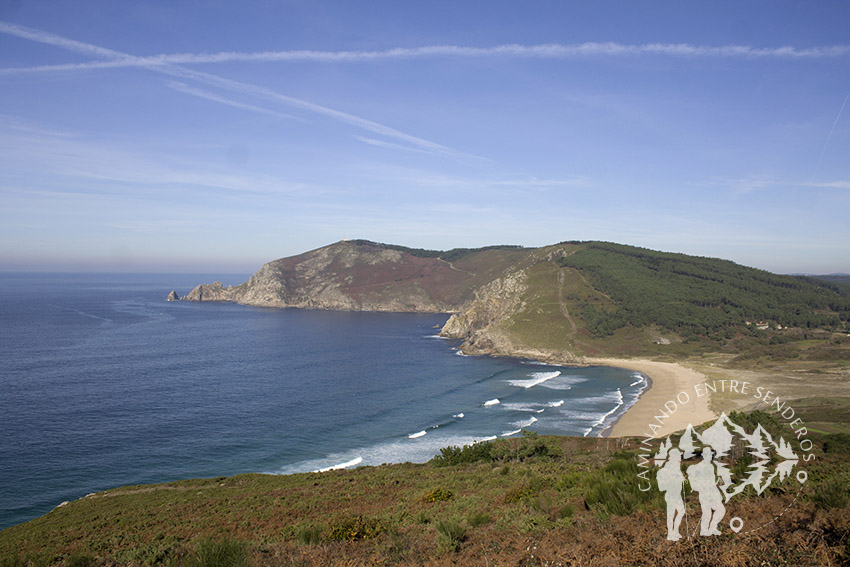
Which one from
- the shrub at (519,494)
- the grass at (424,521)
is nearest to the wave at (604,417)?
the grass at (424,521)

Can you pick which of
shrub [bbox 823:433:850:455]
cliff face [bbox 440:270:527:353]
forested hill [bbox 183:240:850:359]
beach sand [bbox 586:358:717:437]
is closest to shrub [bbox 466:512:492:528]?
shrub [bbox 823:433:850:455]

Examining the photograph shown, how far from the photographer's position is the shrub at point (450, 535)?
10.3 metres

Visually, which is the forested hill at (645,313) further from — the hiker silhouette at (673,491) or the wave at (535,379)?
the hiker silhouette at (673,491)

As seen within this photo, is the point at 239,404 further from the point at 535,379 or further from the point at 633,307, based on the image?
the point at 633,307

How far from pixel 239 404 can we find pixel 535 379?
42.8 metres

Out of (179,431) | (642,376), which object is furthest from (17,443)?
(642,376)

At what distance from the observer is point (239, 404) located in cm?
5506

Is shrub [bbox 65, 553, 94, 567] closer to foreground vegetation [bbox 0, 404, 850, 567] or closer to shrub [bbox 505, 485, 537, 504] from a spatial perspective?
foreground vegetation [bbox 0, 404, 850, 567]

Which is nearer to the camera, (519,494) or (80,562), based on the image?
(80,562)

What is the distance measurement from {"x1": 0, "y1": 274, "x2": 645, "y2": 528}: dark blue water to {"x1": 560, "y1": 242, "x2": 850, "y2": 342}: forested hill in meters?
31.5

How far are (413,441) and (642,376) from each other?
46.1 meters

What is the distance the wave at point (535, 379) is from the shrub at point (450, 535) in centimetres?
5855

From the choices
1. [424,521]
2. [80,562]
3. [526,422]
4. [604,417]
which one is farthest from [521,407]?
[80,562]

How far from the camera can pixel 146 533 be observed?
703 inches
